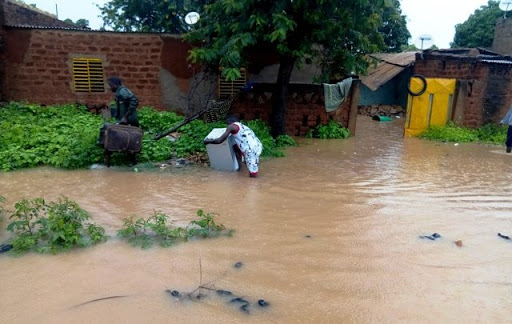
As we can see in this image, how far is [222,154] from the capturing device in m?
7.21

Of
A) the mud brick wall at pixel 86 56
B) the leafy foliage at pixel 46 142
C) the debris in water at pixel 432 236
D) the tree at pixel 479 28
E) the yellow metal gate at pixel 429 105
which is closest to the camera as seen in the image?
the debris in water at pixel 432 236

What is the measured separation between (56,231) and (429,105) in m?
10.6

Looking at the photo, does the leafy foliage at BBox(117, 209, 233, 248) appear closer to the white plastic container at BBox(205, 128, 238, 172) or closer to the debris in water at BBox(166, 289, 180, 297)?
the debris in water at BBox(166, 289, 180, 297)

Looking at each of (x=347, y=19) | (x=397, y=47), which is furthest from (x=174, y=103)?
(x=397, y=47)

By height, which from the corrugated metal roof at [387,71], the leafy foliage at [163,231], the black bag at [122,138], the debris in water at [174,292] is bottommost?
the debris in water at [174,292]

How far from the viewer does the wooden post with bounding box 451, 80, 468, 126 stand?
39.6ft

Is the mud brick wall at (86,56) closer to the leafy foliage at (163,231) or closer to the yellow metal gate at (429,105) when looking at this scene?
the yellow metal gate at (429,105)

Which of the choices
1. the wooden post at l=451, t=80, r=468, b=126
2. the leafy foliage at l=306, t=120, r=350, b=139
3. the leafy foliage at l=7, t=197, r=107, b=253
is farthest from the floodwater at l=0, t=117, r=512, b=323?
the wooden post at l=451, t=80, r=468, b=126

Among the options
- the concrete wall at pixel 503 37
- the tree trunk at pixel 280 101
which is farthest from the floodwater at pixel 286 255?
the concrete wall at pixel 503 37

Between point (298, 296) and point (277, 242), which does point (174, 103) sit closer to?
point (277, 242)

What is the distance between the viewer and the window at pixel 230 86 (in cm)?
1132

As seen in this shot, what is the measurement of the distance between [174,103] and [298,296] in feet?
28.0

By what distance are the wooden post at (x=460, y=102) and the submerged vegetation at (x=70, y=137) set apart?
5.39 metres

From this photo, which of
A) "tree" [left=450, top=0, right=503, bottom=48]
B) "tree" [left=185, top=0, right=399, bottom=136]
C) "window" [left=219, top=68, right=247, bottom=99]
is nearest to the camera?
"tree" [left=185, top=0, right=399, bottom=136]
